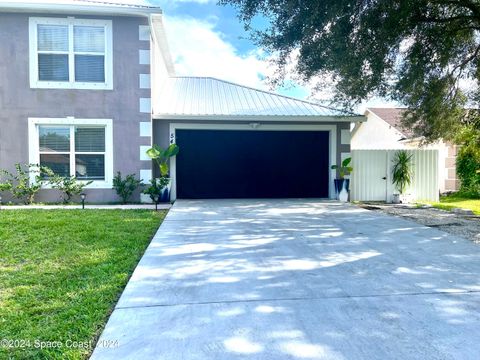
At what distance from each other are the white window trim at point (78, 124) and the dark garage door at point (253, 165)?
2.36 meters

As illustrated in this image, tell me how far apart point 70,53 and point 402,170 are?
1146cm

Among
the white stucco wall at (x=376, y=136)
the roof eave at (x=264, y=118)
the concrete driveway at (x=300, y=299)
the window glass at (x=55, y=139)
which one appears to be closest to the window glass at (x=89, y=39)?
the window glass at (x=55, y=139)

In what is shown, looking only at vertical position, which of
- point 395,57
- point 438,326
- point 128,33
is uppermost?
point 128,33

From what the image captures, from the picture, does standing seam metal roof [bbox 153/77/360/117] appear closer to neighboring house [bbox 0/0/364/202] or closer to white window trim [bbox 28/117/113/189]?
neighboring house [bbox 0/0/364/202]

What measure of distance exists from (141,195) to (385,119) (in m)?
16.9

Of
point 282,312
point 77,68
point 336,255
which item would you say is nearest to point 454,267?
point 336,255

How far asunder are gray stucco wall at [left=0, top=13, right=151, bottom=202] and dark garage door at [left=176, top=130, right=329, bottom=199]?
2018mm

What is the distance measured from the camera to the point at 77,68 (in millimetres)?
10031

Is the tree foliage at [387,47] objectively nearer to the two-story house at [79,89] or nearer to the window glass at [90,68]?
the two-story house at [79,89]

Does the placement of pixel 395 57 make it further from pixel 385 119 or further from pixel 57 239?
pixel 385 119

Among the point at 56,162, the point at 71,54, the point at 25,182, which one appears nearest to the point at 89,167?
the point at 56,162

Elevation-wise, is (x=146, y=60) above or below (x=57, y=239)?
above

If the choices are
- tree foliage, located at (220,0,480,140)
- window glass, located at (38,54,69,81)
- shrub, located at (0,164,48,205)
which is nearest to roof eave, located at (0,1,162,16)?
window glass, located at (38,54,69,81)

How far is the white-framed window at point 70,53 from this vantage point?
32.3 feet
